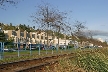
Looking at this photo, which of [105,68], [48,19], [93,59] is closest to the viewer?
[105,68]

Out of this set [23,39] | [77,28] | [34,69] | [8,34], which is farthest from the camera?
[23,39]

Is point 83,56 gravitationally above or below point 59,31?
below

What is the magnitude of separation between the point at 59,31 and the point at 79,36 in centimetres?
Answer: 2079

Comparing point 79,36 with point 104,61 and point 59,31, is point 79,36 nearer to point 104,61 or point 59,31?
point 59,31

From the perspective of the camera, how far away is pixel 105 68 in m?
9.43

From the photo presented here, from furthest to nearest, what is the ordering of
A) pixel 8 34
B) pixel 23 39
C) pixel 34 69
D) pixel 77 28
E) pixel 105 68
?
1. pixel 23 39
2. pixel 8 34
3. pixel 77 28
4. pixel 34 69
5. pixel 105 68

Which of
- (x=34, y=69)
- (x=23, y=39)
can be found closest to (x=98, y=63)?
(x=34, y=69)

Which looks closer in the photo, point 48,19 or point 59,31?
point 48,19

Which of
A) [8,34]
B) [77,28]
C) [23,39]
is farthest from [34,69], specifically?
[23,39]

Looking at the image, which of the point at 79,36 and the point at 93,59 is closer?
the point at 93,59

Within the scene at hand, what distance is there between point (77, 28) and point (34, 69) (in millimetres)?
53969

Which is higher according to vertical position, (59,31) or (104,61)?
(59,31)

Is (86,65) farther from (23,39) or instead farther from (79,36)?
(23,39)

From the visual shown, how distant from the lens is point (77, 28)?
228 feet
